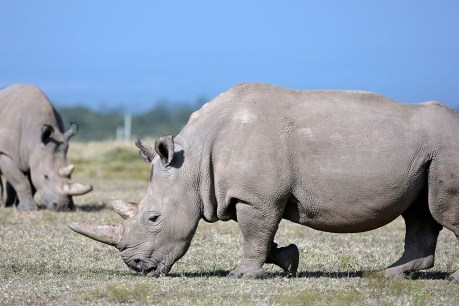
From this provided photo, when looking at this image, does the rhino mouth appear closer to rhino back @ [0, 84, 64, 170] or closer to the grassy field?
the grassy field

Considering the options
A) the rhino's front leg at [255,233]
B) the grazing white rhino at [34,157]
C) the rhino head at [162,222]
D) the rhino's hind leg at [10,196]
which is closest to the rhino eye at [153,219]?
the rhino head at [162,222]

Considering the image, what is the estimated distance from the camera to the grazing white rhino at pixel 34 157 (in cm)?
1808

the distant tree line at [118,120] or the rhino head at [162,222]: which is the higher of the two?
the rhino head at [162,222]

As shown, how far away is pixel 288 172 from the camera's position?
9688mm

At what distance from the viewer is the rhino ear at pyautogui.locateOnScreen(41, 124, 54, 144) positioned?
1811cm

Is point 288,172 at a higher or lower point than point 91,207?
higher

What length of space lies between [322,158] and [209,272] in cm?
177

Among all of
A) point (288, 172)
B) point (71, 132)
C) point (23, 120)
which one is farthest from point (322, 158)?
point (71, 132)

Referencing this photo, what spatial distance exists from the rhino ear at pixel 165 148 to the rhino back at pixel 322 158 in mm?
274

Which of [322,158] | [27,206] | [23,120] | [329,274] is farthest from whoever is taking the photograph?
[23,120]

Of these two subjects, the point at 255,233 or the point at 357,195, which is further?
the point at 255,233

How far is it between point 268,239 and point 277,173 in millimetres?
654

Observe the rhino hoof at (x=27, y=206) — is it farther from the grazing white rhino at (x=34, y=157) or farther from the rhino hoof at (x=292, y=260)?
the rhino hoof at (x=292, y=260)

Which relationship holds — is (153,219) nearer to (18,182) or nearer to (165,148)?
(165,148)
